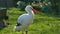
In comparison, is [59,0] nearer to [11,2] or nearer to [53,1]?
[53,1]

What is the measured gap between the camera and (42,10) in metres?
21.0

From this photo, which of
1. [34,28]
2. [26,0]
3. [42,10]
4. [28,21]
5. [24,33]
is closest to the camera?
[28,21]

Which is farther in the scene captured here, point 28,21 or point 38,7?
point 38,7

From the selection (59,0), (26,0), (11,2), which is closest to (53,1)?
(59,0)

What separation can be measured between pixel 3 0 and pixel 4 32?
14.2 m

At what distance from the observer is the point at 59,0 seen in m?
22.2

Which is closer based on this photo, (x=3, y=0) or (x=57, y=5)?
(x=57, y=5)

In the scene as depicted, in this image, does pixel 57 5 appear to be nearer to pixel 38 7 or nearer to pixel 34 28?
pixel 38 7

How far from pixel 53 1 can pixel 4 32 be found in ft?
40.5

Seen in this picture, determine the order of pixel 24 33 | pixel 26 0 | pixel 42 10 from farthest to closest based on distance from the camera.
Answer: pixel 26 0
pixel 42 10
pixel 24 33

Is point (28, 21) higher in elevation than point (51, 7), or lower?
higher

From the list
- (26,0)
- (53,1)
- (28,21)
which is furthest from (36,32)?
(26,0)

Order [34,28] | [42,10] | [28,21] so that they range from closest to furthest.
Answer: [28,21] → [34,28] → [42,10]

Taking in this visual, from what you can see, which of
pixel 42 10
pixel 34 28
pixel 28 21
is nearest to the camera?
pixel 28 21
